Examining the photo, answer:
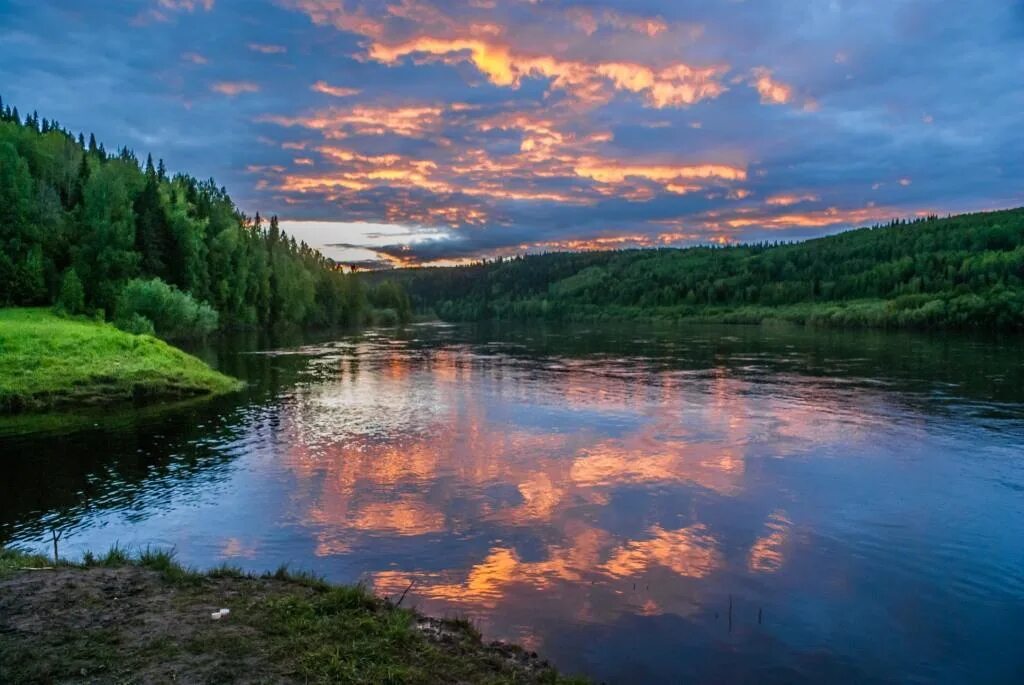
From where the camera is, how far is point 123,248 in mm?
80562

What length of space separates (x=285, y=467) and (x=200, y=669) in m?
16.5

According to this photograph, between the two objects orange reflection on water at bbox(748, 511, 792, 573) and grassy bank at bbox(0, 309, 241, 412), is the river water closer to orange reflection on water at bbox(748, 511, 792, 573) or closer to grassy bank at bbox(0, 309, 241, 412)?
orange reflection on water at bbox(748, 511, 792, 573)

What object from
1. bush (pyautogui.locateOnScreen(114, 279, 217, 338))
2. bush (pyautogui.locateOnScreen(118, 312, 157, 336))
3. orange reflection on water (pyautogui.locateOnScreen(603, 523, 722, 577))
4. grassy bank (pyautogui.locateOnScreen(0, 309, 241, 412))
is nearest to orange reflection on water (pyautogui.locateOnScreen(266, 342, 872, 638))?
orange reflection on water (pyautogui.locateOnScreen(603, 523, 722, 577))

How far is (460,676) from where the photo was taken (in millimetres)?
8406

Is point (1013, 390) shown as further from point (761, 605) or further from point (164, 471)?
point (164, 471)

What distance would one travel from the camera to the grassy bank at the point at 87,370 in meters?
32.8

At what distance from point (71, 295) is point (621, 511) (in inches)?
2828

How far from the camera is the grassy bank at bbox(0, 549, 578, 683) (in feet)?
25.4

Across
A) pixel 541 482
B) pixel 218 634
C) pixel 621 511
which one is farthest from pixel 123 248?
pixel 218 634

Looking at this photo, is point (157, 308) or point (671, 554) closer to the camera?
point (671, 554)

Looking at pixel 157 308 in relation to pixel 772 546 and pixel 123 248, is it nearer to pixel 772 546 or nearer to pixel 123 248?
pixel 123 248

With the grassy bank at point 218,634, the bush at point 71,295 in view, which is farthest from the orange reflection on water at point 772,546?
the bush at point 71,295

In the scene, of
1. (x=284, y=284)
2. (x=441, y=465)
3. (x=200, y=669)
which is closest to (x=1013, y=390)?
(x=441, y=465)

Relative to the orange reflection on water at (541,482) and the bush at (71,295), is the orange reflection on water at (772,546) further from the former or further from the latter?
the bush at (71,295)
